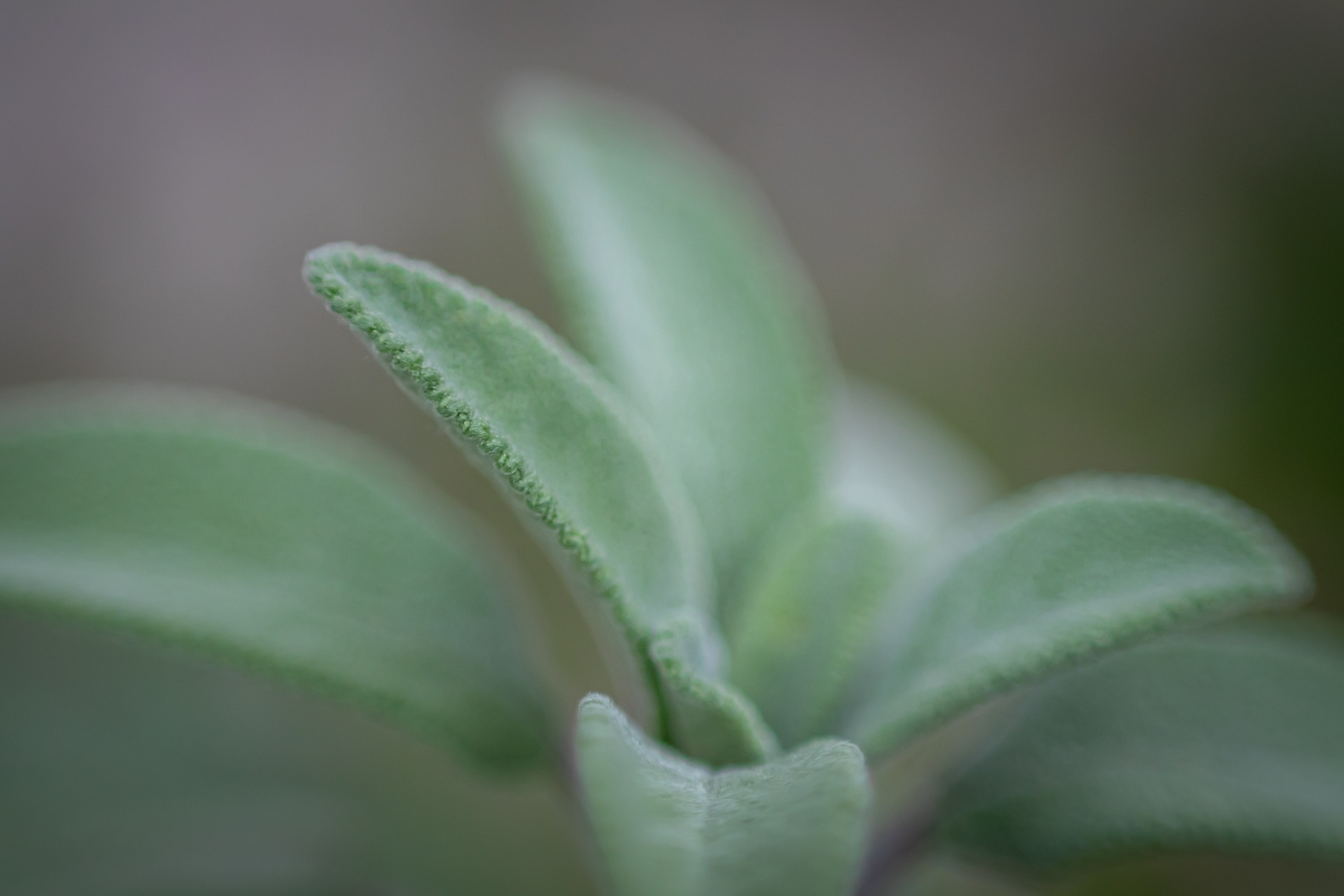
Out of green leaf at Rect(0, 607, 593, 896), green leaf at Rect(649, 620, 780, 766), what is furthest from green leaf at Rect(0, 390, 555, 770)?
green leaf at Rect(0, 607, 593, 896)

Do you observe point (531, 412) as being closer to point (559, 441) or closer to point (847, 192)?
point (559, 441)

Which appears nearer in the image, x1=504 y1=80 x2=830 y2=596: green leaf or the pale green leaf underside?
the pale green leaf underside

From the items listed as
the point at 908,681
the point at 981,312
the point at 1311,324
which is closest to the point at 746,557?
the point at 908,681

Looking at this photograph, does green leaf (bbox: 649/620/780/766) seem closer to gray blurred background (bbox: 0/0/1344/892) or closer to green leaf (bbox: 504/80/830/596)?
green leaf (bbox: 504/80/830/596)

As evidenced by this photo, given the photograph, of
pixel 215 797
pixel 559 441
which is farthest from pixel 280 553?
pixel 215 797

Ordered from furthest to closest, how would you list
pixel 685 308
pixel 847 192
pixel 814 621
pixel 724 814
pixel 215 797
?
pixel 847 192 → pixel 215 797 → pixel 685 308 → pixel 814 621 → pixel 724 814

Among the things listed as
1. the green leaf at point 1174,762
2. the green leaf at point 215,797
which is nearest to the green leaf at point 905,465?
the green leaf at point 1174,762

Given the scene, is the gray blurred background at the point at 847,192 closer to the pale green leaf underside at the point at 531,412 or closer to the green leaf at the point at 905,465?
the green leaf at the point at 905,465

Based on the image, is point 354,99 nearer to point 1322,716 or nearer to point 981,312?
point 981,312
